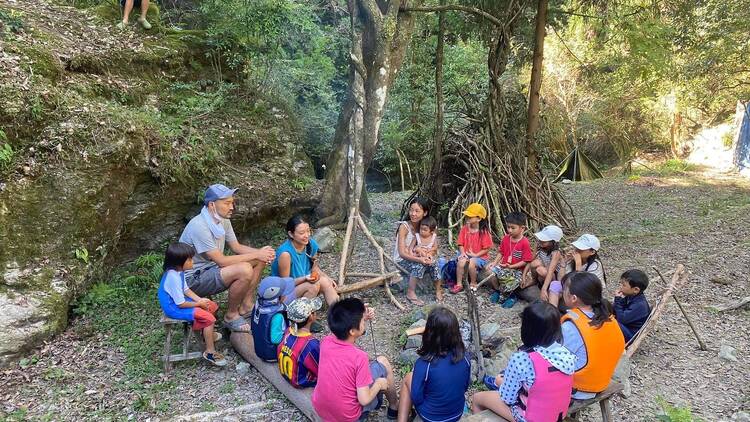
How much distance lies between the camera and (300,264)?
13.7ft

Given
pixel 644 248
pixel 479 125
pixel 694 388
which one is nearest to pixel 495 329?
pixel 694 388

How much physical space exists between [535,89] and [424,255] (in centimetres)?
373

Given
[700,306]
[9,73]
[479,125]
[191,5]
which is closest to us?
[9,73]

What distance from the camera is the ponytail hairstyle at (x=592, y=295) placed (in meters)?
2.82

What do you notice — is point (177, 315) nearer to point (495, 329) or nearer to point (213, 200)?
point (213, 200)

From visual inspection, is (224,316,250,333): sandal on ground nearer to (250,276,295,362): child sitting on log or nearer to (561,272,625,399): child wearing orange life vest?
(250,276,295,362): child sitting on log

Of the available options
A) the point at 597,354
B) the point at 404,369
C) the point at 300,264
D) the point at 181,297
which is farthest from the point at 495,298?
the point at 181,297

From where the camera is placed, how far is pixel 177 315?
3432 mm

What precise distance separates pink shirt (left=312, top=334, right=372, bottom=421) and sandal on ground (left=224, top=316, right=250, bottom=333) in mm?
1344

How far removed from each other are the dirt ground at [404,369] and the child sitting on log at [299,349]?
0.75ft

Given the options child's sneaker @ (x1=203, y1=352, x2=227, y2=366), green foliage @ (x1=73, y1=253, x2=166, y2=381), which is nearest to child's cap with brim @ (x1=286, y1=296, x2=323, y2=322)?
child's sneaker @ (x1=203, y1=352, x2=227, y2=366)

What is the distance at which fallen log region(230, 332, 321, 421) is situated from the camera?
3068 millimetres

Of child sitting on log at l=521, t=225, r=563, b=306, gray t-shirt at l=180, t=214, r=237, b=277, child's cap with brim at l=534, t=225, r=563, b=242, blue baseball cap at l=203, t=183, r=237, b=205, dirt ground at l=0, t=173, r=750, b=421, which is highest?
blue baseball cap at l=203, t=183, r=237, b=205

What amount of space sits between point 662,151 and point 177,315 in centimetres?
1649
